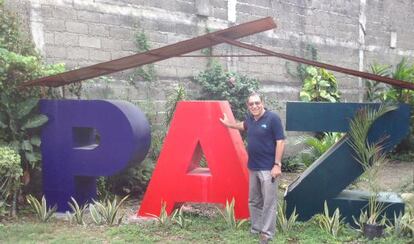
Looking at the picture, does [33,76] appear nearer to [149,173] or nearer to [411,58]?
[149,173]

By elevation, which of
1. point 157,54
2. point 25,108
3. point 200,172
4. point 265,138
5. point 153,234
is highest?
point 157,54

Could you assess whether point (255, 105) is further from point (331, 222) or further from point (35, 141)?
point (35, 141)

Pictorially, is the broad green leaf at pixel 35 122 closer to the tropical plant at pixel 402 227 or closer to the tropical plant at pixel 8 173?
the tropical plant at pixel 8 173

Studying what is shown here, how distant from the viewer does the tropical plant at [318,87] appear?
1266cm

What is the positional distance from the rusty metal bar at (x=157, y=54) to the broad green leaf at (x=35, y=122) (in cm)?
Result: 42

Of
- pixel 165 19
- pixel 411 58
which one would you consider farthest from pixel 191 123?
pixel 411 58

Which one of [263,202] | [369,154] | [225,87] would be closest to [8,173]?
[263,202]

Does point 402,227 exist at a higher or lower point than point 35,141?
lower

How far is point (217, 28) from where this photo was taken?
35.2 ft

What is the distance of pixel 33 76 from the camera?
704cm

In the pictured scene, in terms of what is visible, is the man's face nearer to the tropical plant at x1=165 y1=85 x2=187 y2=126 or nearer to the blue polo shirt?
the blue polo shirt

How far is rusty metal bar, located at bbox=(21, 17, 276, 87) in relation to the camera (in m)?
6.06

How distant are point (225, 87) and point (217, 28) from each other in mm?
1275

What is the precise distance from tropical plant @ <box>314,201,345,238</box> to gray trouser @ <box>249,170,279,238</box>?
25.3 inches
